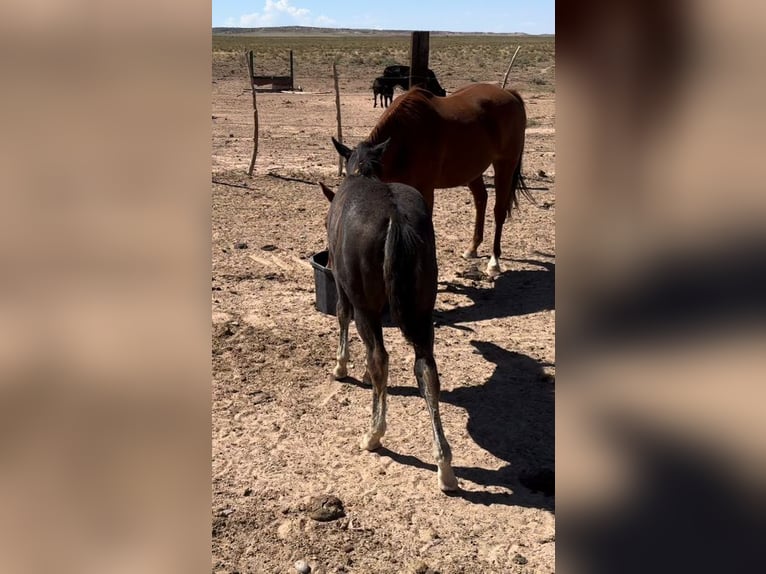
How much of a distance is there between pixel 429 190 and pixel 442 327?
144 centimetres

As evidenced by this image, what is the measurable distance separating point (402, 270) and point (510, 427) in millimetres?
1649

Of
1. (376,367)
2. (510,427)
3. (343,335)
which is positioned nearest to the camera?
(376,367)

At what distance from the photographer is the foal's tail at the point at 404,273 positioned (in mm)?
4160

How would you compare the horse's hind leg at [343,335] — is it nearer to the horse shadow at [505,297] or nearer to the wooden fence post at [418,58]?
the horse shadow at [505,297]

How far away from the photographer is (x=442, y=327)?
6.94 meters

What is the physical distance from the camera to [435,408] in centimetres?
426

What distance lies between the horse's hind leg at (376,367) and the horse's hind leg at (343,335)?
0.86 metres

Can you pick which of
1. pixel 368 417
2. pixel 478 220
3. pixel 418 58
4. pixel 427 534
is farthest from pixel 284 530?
pixel 418 58

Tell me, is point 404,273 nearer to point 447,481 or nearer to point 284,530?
point 447,481

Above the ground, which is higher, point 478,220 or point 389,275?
point 478,220

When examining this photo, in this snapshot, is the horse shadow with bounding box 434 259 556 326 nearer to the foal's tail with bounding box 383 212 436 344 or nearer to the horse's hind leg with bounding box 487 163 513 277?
the horse's hind leg with bounding box 487 163 513 277

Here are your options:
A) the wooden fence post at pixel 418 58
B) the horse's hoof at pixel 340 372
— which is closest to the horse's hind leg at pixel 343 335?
the horse's hoof at pixel 340 372

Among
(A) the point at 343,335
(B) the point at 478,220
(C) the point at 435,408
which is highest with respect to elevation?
(B) the point at 478,220

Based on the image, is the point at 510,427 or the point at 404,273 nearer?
the point at 404,273
